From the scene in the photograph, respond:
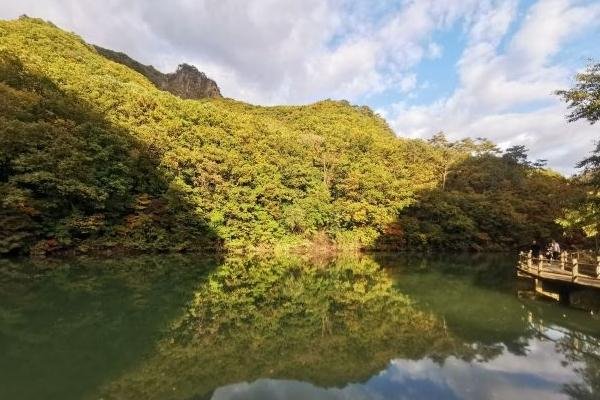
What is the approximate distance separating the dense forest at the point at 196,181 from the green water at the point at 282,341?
6740 millimetres

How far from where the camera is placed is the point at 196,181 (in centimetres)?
3622

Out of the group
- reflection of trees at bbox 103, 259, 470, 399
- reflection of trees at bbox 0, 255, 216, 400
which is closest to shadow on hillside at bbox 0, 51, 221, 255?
reflection of trees at bbox 0, 255, 216, 400

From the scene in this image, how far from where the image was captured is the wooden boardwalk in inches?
588

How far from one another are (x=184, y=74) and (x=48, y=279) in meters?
68.2

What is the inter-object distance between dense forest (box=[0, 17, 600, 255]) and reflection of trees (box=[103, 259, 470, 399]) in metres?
8.69

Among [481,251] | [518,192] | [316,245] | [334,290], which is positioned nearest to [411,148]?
[518,192]

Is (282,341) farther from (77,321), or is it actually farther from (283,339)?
(77,321)

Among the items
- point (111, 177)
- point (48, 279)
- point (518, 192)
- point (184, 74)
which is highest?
point (184, 74)

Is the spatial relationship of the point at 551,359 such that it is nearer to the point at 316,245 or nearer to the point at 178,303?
the point at 178,303

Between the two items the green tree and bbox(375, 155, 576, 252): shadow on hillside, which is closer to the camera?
the green tree

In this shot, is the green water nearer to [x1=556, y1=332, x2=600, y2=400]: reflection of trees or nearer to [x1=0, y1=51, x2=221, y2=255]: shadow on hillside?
[x1=556, y1=332, x2=600, y2=400]: reflection of trees

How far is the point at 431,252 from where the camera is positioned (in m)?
43.6

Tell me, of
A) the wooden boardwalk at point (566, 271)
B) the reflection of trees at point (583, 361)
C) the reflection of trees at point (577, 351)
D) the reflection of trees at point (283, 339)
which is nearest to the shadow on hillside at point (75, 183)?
the reflection of trees at point (283, 339)

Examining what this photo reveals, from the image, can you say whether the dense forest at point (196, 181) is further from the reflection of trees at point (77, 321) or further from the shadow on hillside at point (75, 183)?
the reflection of trees at point (77, 321)
